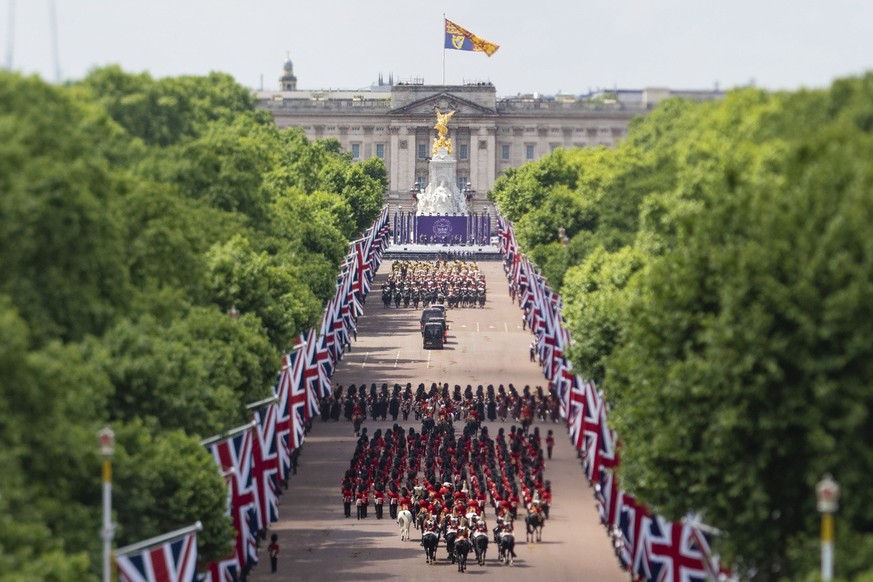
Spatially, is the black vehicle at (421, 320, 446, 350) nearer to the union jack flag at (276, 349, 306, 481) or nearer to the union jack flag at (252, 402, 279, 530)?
the union jack flag at (276, 349, 306, 481)

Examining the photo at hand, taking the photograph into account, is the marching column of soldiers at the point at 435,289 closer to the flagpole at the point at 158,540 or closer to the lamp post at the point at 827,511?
the flagpole at the point at 158,540

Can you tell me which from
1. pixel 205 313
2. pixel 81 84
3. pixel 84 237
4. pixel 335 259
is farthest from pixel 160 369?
pixel 335 259

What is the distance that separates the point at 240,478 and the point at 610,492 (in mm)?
13256

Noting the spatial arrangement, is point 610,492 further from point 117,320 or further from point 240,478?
point 117,320

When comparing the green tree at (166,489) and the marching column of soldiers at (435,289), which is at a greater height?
the green tree at (166,489)

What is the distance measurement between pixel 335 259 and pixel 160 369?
5961cm

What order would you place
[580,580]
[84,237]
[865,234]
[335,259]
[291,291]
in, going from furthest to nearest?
[335,259]
[291,291]
[580,580]
[84,237]
[865,234]

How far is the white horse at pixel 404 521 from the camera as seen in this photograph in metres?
75.6

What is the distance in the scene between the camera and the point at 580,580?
6712 centimetres

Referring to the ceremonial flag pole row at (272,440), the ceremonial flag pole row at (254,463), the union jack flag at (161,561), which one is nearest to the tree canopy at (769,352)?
the union jack flag at (161,561)

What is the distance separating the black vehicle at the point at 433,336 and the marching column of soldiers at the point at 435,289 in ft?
83.3

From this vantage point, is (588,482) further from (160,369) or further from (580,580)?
(160,369)

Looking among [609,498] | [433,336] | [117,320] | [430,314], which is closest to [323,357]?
[433,336]

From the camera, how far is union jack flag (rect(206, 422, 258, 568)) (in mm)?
62406
